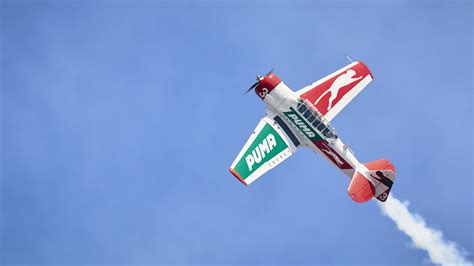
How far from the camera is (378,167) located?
136 ft

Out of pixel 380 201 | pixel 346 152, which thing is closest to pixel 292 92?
pixel 346 152

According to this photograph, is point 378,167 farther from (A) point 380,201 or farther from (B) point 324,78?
(B) point 324,78

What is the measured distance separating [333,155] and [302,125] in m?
2.47

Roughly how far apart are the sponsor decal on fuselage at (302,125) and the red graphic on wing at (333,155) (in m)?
0.41

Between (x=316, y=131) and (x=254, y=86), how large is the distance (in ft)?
14.7

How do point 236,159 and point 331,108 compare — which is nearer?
point 236,159

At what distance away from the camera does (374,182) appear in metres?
41.4

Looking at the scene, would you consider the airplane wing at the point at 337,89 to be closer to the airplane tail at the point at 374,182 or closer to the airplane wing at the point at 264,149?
the airplane wing at the point at 264,149

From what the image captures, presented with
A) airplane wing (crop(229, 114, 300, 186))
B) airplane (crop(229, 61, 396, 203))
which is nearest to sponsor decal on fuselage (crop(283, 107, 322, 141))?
airplane (crop(229, 61, 396, 203))

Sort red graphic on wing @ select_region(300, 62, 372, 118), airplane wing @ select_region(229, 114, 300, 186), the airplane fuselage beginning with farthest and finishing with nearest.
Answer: red graphic on wing @ select_region(300, 62, 372, 118), the airplane fuselage, airplane wing @ select_region(229, 114, 300, 186)

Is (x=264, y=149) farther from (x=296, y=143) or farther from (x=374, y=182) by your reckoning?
(x=374, y=182)

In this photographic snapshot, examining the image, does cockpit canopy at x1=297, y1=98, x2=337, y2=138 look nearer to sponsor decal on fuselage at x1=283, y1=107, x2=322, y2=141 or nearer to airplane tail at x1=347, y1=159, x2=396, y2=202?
sponsor decal on fuselage at x1=283, y1=107, x2=322, y2=141

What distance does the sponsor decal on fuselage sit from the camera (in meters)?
42.2

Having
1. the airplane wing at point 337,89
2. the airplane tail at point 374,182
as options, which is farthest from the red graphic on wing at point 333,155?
the airplane wing at point 337,89
